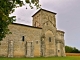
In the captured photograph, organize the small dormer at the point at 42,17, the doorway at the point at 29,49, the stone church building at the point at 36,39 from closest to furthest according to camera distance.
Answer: the stone church building at the point at 36,39, the doorway at the point at 29,49, the small dormer at the point at 42,17

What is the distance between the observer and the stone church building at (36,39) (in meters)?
25.6

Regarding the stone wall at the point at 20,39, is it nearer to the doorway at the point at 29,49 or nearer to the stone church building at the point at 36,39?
the stone church building at the point at 36,39

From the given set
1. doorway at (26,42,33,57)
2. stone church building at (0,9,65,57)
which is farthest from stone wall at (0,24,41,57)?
doorway at (26,42,33,57)

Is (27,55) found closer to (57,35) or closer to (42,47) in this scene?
(42,47)

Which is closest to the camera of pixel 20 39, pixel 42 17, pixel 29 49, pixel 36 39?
pixel 20 39

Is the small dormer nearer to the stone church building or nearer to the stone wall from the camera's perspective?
the stone church building

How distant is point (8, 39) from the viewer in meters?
25.6

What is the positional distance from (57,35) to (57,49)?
4042 millimetres

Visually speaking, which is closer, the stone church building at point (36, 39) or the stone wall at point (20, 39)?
the stone wall at point (20, 39)

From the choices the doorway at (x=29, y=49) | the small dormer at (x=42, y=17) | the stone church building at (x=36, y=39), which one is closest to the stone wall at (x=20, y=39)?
the stone church building at (x=36, y=39)

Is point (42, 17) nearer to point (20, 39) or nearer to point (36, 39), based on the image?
point (36, 39)

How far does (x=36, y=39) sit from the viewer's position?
29.5m

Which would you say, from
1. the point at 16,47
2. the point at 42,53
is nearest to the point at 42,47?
the point at 42,53

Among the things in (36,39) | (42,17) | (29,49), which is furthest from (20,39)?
(42,17)
